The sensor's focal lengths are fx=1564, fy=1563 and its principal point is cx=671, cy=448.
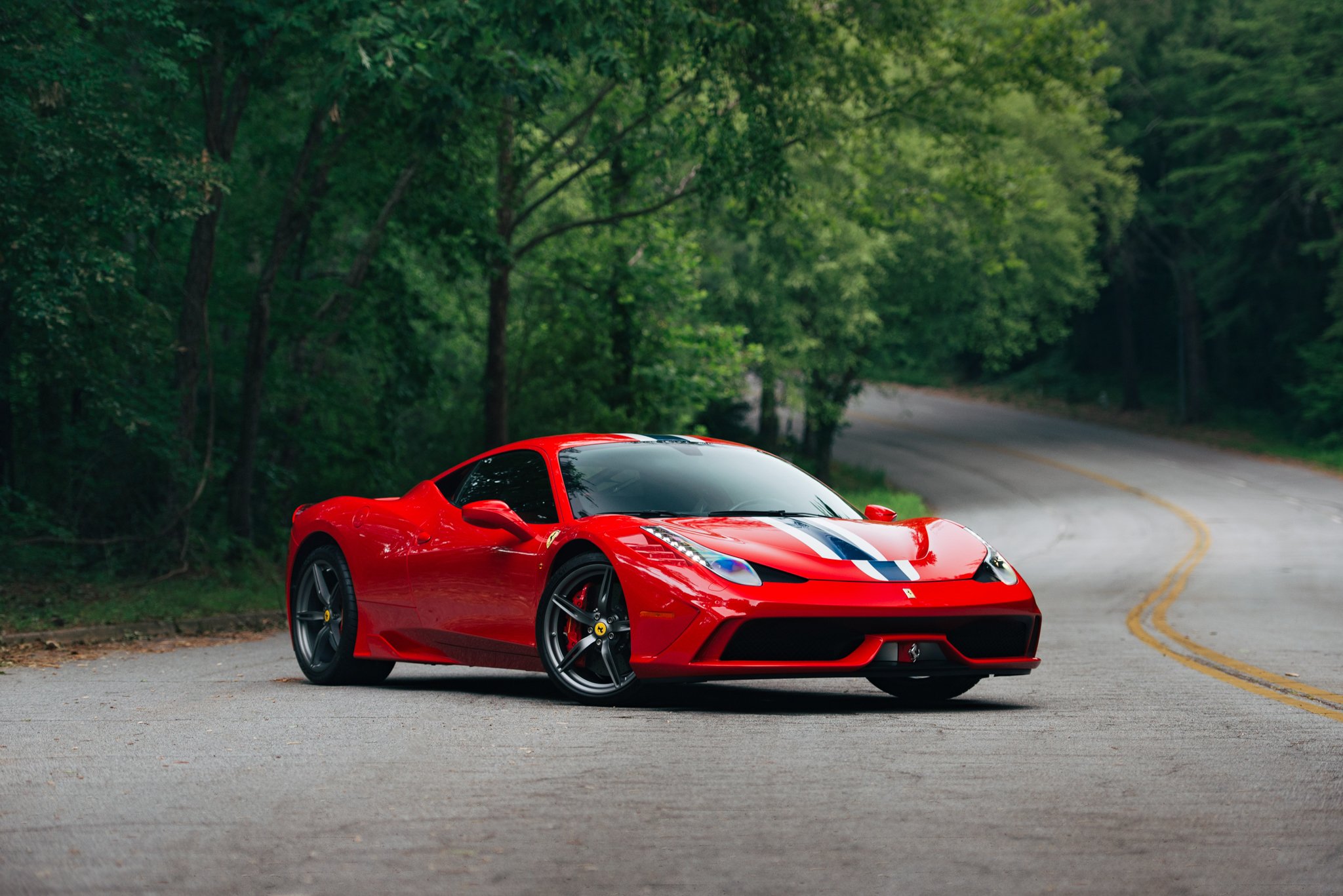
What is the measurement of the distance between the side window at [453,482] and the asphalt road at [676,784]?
113 centimetres

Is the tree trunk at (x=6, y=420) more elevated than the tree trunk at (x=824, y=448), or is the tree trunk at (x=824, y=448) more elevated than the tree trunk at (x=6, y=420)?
the tree trunk at (x=6, y=420)

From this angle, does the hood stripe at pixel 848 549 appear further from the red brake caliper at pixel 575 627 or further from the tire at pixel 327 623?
the tire at pixel 327 623

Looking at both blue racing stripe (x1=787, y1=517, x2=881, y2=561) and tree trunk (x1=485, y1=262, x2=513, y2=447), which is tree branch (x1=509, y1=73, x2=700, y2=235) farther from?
blue racing stripe (x1=787, y1=517, x2=881, y2=561)

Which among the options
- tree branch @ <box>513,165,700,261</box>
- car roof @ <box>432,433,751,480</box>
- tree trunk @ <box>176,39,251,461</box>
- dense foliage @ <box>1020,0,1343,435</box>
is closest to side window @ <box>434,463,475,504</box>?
car roof @ <box>432,433,751,480</box>

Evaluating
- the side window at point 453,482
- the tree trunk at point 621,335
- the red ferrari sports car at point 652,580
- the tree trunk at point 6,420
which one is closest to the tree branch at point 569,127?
the tree trunk at point 621,335

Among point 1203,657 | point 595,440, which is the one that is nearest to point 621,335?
point 1203,657

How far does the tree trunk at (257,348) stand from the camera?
1997cm

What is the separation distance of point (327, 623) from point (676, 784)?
4613 mm

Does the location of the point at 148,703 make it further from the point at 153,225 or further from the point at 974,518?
the point at 974,518

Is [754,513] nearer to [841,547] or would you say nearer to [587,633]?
[841,547]

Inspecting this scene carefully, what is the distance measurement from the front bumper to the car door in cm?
96

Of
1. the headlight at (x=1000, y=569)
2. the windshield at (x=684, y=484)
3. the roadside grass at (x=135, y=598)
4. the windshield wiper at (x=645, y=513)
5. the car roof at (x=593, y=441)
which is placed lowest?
the roadside grass at (x=135, y=598)

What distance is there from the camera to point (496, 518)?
26.5 feet

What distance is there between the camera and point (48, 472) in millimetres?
20922
